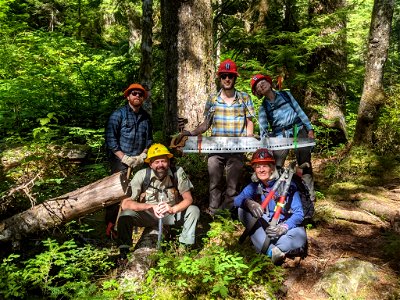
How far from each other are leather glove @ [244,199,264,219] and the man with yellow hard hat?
825mm

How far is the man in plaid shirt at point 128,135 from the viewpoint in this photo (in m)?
5.85

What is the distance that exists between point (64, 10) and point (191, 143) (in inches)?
717

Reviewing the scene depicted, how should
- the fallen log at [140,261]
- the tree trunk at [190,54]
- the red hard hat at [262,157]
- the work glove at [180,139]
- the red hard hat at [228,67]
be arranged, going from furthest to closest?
the tree trunk at [190,54]
the work glove at [180,139]
the red hard hat at [228,67]
the red hard hat at [262,157]
the fallen log at [140,261]

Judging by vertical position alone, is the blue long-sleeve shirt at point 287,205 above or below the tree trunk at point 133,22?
below

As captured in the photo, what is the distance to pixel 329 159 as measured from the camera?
10070mm

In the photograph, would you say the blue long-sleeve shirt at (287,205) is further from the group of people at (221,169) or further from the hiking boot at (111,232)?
the hiking boot at (111,232)

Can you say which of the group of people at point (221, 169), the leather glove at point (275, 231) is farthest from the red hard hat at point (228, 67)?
the leather glove at point (275, 231)

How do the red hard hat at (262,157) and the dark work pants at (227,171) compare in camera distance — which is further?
the dark work pants at (227,171)

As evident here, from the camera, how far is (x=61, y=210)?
204 inches

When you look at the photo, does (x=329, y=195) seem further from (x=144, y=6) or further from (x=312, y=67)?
(x=144, y=6)

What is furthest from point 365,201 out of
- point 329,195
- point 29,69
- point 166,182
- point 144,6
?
point 29,69

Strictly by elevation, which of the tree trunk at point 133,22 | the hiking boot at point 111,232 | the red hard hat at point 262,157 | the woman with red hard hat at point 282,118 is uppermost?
the tree trunk at point 133,22

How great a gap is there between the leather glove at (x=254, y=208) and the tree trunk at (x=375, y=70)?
5936 millimetres

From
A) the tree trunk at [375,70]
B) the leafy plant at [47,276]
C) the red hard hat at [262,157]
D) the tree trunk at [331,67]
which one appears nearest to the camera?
the leafy plant at [47,276]
